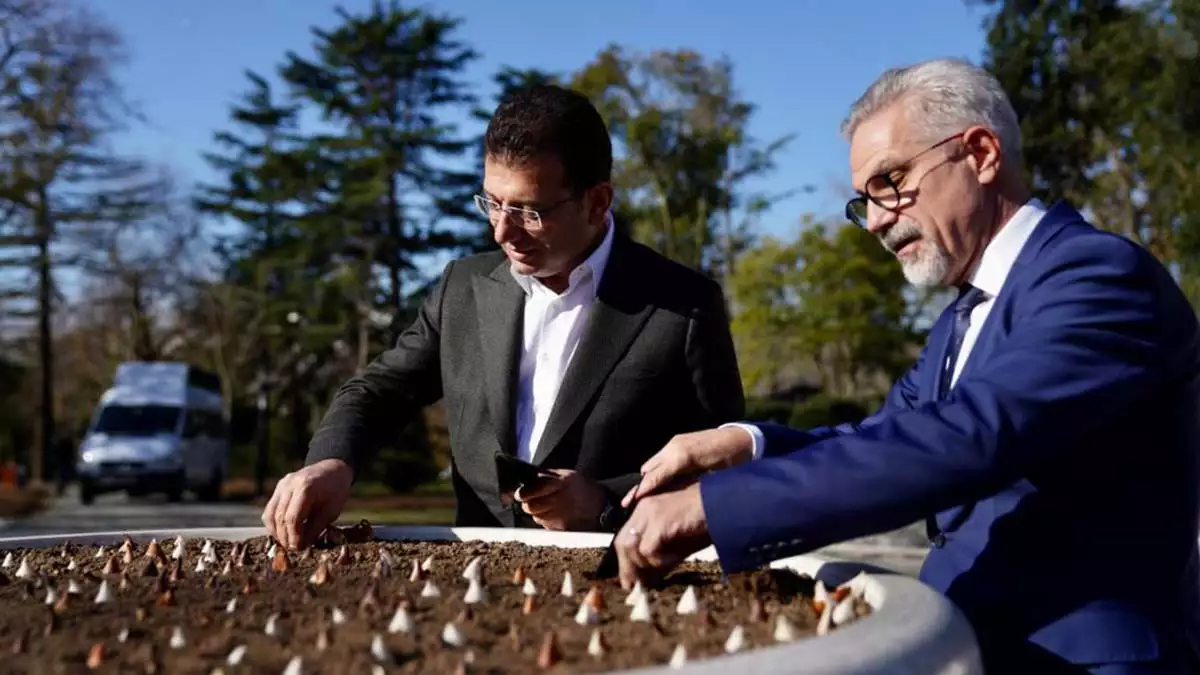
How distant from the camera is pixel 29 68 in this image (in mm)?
26844

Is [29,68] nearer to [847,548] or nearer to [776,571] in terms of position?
[847,548]

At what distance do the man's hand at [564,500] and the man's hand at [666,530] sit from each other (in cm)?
60

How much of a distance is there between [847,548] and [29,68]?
70.4ft

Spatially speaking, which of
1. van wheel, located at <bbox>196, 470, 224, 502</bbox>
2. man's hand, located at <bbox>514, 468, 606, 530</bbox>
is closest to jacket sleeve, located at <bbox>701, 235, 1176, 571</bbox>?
man's hand, located at <bbox>514, 468, 606, 530</bbox>

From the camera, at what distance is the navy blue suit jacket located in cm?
189

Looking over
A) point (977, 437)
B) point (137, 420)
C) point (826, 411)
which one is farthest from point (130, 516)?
point (977, 437)

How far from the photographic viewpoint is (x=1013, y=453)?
189 cm

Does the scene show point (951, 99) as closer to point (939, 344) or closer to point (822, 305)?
point (939, 344)

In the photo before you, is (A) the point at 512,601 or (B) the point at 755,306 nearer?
(A) the point at 512,601

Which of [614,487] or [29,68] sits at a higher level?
[29,68]

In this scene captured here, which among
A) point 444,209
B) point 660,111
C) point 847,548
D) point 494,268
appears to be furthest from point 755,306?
point 494,268

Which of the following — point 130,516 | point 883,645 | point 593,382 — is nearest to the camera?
point 883,645

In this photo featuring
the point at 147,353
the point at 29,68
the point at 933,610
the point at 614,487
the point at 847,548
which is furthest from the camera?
→ the point at 147,353

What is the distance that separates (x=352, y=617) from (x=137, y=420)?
96.5 feet
